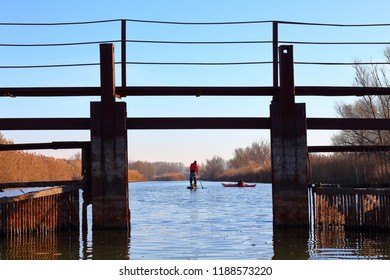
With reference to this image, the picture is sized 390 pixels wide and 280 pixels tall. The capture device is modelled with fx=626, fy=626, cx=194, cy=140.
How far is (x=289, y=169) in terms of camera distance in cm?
1384

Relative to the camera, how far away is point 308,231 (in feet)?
45.0

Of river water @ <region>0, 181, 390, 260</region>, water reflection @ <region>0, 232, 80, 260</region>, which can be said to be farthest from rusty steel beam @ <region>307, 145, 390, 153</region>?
water reflection @ <region>0, 232, 80, 260</region>

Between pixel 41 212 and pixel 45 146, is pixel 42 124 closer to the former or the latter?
pixel 45 146

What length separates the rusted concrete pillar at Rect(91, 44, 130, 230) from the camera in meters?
13.7

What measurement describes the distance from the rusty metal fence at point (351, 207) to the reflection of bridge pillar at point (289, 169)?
0.84 metres

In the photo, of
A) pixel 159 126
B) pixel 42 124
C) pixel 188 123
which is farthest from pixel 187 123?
pixel 42 124

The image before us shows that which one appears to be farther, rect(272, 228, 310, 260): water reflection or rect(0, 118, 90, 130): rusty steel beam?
rect(0, 118, 90, 130): rusty steel beam

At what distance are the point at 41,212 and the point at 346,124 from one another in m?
7.06

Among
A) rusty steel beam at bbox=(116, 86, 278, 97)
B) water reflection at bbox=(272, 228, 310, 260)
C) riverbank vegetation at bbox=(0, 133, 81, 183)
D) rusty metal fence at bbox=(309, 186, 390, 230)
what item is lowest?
water reflection at bbox=(272, 228, 310, 260)

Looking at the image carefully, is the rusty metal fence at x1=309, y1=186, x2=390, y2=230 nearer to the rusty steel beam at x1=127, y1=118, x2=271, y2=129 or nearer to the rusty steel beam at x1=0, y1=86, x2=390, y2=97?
the rusty steel beam at x1=0, y1=86, x2=390, y2=97

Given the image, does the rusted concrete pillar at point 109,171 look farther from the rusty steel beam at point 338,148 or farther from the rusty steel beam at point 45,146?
the rusty steel beam at point 338,148

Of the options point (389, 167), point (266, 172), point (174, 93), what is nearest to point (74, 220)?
point (174, 93)

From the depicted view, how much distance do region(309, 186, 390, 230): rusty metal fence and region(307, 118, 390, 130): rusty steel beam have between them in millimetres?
1418

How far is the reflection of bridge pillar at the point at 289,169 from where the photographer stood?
45.4ft
